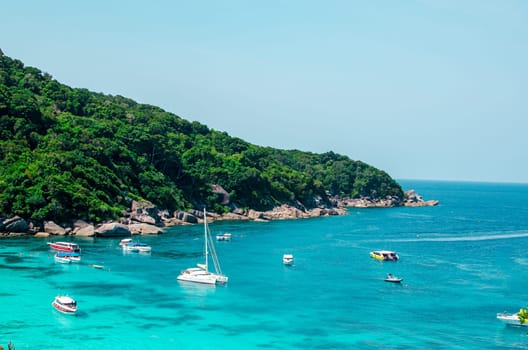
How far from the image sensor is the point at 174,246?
94.6 metres

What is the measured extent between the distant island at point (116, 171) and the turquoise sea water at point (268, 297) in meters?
9.08

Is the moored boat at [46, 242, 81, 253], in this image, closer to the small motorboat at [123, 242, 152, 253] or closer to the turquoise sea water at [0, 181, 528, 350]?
the turquoise sea water at [0, 181, 528, 350]

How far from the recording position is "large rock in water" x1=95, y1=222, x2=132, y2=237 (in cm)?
9912

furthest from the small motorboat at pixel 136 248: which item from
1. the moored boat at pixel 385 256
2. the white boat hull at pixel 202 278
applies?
the moored boat at pixel 385 256

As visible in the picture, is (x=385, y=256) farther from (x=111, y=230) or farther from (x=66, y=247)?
(x=66, y=247)

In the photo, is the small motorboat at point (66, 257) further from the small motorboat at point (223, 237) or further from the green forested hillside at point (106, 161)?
the small motorboat at point (223, 237)

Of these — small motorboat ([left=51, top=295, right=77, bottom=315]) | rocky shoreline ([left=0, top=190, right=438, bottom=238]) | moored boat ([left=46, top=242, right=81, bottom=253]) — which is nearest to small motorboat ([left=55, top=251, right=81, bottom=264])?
moored boat ([left=46, top=242, right=81, bottom=253])

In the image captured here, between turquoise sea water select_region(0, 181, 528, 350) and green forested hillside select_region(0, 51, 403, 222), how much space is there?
40.3ft

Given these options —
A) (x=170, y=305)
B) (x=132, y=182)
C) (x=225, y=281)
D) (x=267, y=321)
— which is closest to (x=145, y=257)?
(x=225, y=281)

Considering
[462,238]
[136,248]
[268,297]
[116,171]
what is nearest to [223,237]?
[136,248]

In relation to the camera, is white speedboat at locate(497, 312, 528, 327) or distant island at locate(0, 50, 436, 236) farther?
distant island at locate(0, 50, 436, 236)

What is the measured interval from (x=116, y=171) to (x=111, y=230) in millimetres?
25875

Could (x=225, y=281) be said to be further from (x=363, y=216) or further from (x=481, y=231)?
(x=363, y=216)

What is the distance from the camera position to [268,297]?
208 feet
